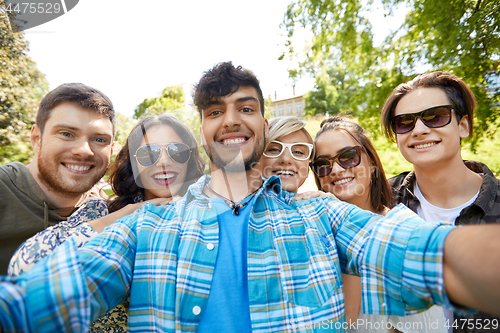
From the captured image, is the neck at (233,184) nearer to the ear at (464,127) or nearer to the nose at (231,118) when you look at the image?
the nose at (231,118)

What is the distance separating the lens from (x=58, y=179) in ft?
8.04

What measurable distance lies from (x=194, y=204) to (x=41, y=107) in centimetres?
203

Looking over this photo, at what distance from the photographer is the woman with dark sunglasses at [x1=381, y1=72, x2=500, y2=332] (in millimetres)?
2727

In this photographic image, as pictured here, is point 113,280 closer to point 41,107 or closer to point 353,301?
point 353,301

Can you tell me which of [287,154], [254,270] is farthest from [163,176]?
[254,270]

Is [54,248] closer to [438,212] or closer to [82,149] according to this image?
[82,149]

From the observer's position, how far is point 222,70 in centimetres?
240

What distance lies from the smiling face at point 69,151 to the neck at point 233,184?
1275mm

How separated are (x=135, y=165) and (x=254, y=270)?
6.65 ft

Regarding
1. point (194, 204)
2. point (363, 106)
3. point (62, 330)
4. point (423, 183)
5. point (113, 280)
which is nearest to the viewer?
point (62, 330)

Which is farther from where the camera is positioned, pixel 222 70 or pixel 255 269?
pixel 222 70

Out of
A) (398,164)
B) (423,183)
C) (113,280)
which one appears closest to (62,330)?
(113,280)

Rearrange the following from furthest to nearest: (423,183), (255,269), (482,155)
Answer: (482,155) < (423,183) < (255,269)
